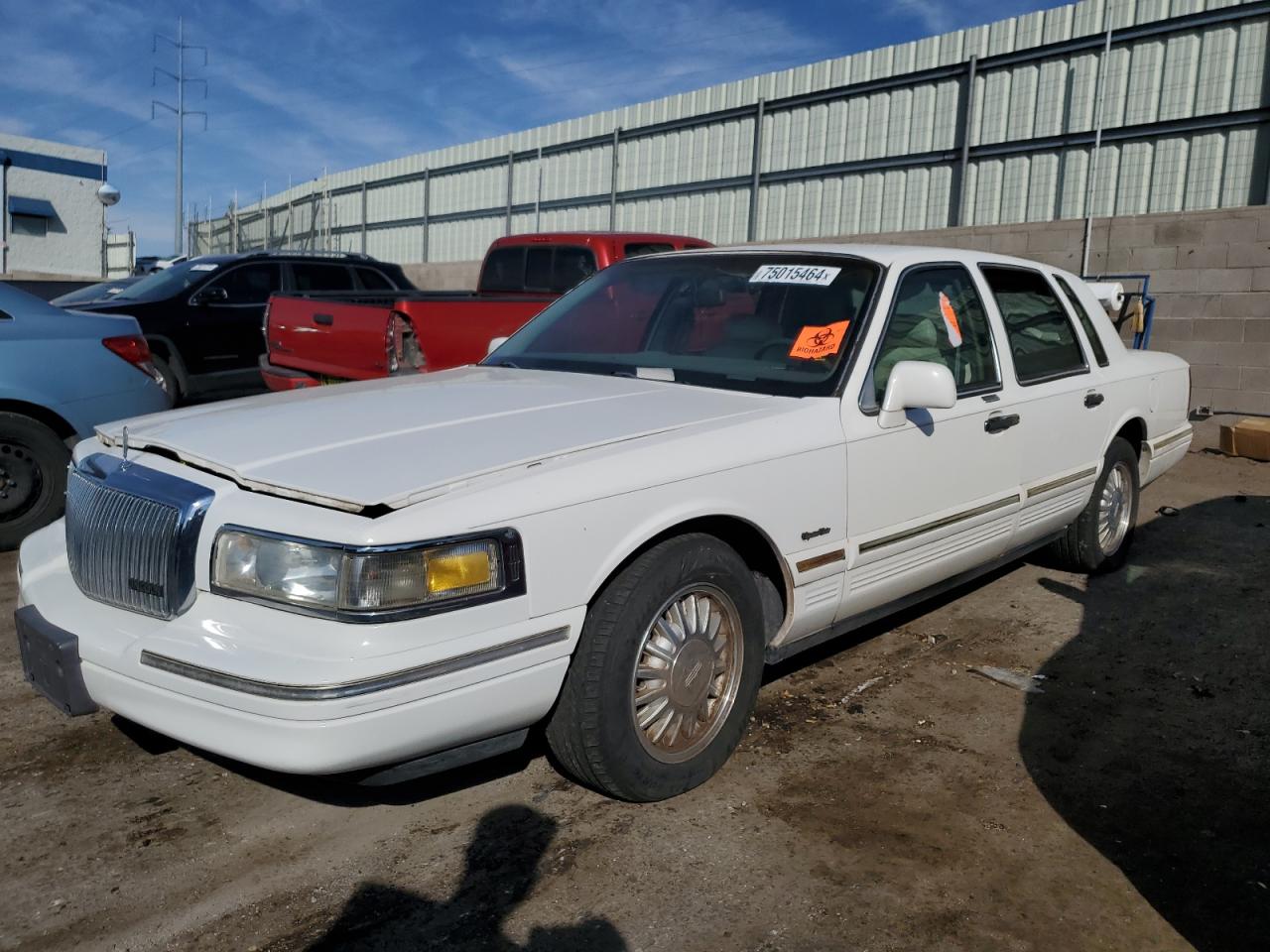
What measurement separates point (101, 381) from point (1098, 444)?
542 cm

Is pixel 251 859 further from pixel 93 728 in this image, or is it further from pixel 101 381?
pixel 101 381

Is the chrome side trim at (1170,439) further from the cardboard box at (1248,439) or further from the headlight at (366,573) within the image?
the headlight at (366,573)

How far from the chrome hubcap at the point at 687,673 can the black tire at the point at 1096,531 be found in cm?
288

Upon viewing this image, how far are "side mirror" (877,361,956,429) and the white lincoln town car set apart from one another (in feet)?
0.04

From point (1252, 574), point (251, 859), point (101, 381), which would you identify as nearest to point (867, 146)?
point (1252, 574)

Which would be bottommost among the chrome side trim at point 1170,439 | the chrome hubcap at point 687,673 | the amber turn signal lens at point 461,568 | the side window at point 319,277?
the chrome hubcap at point 687,673

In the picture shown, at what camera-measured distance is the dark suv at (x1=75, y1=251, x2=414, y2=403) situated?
10227 millimetres

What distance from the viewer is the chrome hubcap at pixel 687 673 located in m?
3.00

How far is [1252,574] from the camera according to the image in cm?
579

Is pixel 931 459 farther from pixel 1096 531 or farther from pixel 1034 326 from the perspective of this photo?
pixel 1096 531

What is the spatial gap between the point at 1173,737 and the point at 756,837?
1732 millimetres

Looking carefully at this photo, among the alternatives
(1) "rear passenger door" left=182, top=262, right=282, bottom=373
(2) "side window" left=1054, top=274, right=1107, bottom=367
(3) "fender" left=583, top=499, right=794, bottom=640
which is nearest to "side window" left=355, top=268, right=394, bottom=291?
(1) "rear passenger door" left=182, top=262, right=282, bottom=373

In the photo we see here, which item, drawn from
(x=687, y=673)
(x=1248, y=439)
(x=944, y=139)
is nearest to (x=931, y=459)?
(x=687, y=673)

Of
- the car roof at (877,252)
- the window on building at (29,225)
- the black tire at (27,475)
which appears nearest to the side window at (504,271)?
the black tire at (27,475)
